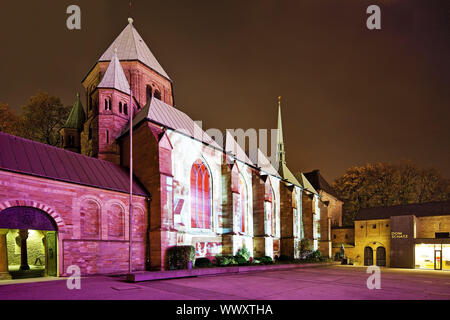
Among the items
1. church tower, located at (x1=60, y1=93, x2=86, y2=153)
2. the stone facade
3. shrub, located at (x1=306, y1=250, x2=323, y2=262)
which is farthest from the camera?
shrub, located at (x1=306, y1=250, x2=323, y2=262)

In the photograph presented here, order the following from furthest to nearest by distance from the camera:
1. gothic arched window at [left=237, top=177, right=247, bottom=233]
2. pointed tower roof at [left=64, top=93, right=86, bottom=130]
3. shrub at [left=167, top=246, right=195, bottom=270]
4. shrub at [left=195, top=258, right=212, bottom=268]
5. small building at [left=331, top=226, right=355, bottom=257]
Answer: small building at [left=331, top=226, right=355, bottom=257] → pointed tower roof at [left=64, top=93, right=86, bottom=130] → gothic arched window at [left=237, top=177, right=247, bottom=233] → shrub at [left=195, top=258, right=212, bottom=268] → shrub at [left=167, top=246, right=195, bottom=270]

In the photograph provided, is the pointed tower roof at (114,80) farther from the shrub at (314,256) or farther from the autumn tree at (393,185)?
the autumn tree at (393,185)

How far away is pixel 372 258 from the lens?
40.7 metres

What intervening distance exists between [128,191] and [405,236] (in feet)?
108

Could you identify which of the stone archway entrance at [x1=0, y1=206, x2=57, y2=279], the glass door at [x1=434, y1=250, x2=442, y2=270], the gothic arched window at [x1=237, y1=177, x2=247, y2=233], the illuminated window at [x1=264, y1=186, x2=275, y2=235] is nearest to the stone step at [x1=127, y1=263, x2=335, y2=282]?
the stone archway entrance at [x1=0, y1=206, x2=57, y2=279]

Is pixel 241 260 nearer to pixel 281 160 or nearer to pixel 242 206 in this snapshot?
pixel 242 206

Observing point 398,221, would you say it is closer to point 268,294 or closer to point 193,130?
point 193,130

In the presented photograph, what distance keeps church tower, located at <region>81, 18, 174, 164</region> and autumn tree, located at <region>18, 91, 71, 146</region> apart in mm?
4680

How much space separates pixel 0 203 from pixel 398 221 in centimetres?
3890

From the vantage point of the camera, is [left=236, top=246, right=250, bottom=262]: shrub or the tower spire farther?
the tower spire

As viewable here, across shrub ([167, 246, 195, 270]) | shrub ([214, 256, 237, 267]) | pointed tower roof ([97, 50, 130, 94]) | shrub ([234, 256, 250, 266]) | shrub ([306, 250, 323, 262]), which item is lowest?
shrub ([306, 250, 323, 262])

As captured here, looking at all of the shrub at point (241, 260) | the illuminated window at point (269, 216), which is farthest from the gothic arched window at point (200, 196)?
the illuminated window at point (269, 216)

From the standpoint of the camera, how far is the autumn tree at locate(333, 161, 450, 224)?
4778 cm

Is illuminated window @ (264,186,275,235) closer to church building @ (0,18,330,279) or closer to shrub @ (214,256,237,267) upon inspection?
church building @ (0,18,330,279)
